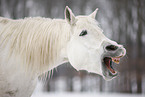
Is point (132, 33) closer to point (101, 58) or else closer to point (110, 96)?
point (110, 96)

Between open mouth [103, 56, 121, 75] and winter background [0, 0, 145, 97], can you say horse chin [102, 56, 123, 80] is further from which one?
winter background [0, 0, 145, 97]

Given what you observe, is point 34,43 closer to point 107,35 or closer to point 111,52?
point 111,52

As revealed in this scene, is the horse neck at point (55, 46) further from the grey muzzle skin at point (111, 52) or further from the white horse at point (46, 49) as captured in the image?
the grey muzzle skin at point (111, 52)

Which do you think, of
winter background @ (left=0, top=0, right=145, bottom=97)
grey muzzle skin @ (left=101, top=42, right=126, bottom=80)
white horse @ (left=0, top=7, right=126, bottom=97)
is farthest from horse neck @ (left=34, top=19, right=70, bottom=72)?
winter background @ (left=0, top=0, right=145, bottom=97)

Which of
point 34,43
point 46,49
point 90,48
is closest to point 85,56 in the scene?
point 90,48

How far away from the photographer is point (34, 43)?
104cm

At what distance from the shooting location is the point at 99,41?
37.4 inches

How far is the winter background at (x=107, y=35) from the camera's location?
318 centimetres

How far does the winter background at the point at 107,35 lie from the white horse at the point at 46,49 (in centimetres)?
211

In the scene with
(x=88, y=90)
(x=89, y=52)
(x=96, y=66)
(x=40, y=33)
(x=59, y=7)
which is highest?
(x=59, y=7)

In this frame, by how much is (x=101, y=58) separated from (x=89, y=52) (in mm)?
100

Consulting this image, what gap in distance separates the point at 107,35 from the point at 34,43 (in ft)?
8.31

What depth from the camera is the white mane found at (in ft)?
3.36

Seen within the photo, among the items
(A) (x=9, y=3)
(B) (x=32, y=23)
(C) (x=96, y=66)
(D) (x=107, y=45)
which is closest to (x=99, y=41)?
(D) (x=107, y=45)
